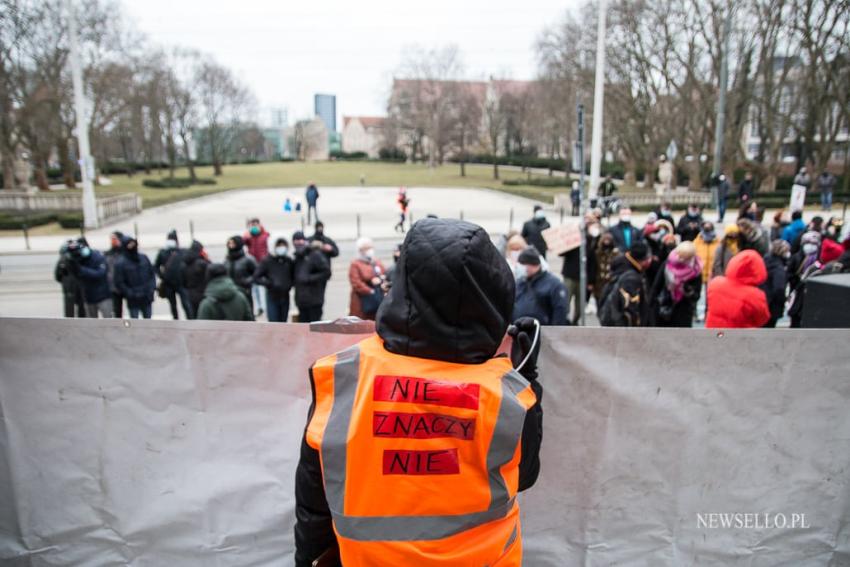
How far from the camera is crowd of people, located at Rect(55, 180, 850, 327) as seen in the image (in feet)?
19.3

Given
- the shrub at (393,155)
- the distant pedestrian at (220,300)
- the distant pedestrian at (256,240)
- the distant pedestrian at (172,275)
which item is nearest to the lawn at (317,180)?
the shrub at (393,155)

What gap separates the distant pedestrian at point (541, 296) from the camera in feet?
18.2

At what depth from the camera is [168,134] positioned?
178 feet

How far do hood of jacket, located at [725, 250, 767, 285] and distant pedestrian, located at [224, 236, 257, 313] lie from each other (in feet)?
20.2

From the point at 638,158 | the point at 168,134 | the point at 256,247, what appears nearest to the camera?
the point at 256,247

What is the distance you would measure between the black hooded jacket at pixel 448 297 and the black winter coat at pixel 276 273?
666 cm

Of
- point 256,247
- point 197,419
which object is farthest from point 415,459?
point 256,247

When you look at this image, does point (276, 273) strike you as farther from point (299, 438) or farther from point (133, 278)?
point (299, 438)

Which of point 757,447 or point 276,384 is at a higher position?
point 276,384

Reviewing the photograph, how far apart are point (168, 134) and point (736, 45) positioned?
45794mm

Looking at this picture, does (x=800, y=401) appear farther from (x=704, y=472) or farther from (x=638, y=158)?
(x=638, y=158)

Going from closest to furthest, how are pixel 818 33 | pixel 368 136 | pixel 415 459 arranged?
pixel 415 459
pixel 818 33
pixel 368 136

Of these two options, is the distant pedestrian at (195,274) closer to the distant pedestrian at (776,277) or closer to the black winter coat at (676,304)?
the black winter coat at (676,304)

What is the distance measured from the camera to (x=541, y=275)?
5.62 metres
